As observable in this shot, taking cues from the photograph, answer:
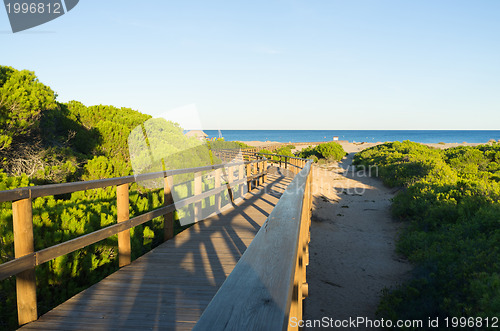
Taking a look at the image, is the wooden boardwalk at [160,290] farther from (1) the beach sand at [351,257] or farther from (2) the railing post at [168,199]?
(1) the beach sand at [351,257]

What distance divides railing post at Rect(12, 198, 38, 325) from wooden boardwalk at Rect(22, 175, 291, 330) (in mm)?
111

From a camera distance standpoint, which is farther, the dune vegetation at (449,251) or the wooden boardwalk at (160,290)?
the dune vegetation at (449,251)

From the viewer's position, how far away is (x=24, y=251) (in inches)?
99.2

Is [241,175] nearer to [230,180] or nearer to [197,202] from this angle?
[230,180]

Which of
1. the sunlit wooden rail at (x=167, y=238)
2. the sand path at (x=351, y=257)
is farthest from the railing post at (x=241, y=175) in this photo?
the sunlit wooden rail at (x=167, y=238)

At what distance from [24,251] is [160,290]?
4.07 ft

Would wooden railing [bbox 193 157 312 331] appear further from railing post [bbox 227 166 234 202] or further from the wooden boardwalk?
railing post [bbox 227 166 234 202]

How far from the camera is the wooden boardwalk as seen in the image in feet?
8.59

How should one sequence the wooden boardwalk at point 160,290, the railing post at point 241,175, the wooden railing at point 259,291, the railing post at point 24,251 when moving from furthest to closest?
the railing post at point 241,175
the wooden boardwalk at point 160,290
the railing post at point 24,251
the wooden railing at point 259,291

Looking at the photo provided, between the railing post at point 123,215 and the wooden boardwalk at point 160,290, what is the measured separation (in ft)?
0.44

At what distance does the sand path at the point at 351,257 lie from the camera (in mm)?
6176

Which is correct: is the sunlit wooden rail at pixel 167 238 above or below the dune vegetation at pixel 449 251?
above

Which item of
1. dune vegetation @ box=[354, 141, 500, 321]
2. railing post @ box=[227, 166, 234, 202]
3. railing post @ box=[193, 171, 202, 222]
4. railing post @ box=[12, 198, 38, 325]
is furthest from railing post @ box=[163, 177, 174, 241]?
dune vegetation @ box=[354, 141, 500, 321]

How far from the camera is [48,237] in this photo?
3727 millimetres
